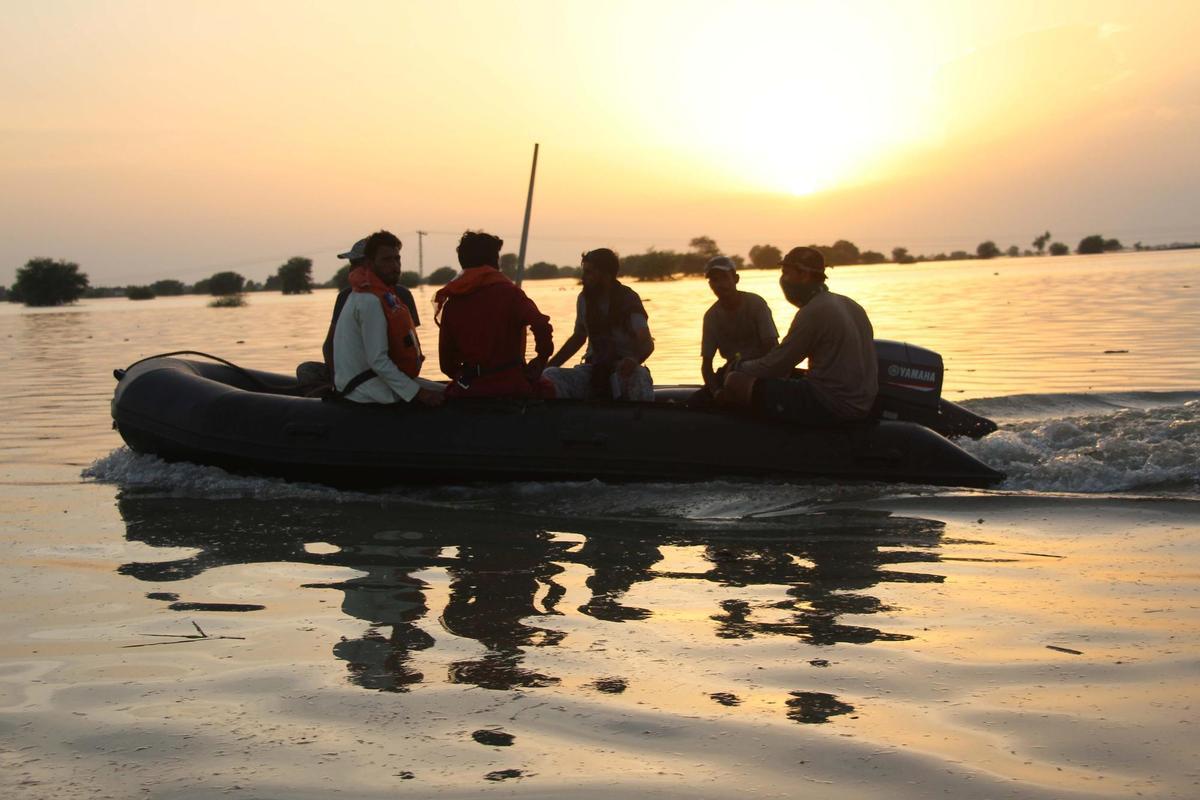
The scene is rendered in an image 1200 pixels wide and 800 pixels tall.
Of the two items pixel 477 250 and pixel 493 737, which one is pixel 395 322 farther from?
pixel 493 737

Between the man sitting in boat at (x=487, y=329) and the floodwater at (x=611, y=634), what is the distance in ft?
2.12

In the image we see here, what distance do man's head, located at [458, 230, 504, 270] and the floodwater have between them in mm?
1302

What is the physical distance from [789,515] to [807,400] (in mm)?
1080

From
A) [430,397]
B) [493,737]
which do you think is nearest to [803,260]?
[430,397]

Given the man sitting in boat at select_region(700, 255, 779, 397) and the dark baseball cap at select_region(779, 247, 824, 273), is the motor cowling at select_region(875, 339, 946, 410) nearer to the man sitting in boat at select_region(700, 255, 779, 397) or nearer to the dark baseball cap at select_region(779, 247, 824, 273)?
the man sitting in boat at select_region(700, 255, 779, 397)

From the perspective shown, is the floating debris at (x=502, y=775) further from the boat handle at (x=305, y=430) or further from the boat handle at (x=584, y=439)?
the boat handle at (x=305, y=430)

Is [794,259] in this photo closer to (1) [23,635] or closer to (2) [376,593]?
(2) [376,593]

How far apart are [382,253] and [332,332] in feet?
2.18

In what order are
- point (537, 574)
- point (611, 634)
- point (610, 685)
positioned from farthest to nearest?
point (537, 574) → point (611, 634) → point (610, 685)

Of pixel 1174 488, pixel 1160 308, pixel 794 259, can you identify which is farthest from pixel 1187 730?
pixel 1160 308

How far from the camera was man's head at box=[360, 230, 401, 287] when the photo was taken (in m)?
6.96

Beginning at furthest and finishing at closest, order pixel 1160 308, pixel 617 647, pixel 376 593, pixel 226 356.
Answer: pixel 1160 308
pixel 226 356
pixel 376 593
pixel 617 647

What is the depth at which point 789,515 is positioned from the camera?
595cm

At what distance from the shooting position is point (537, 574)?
4.88 m
